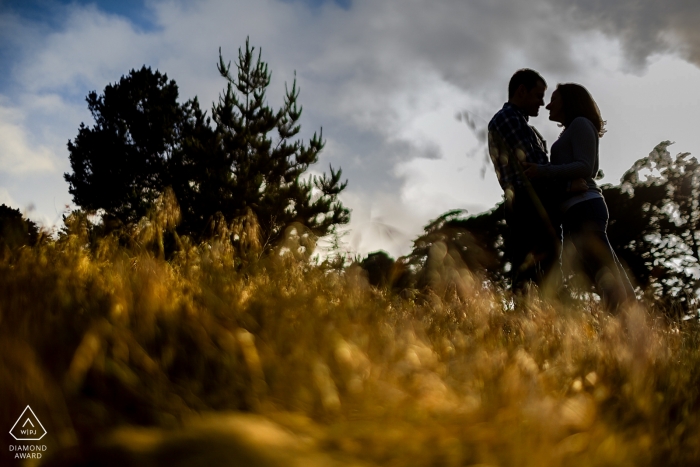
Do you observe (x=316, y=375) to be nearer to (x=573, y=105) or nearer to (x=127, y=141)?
(x=573, y=105)

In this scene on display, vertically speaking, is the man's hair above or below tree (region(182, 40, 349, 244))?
below

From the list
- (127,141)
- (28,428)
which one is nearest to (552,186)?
(28,428)

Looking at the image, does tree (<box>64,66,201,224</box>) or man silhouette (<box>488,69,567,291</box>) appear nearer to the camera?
man silhouette (<box>488,69,567,291</box>)

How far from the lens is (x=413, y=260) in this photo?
9.48ft

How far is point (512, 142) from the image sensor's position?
3365mm

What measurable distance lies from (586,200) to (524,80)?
3.39ft

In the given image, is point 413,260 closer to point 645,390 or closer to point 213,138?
point 645,390

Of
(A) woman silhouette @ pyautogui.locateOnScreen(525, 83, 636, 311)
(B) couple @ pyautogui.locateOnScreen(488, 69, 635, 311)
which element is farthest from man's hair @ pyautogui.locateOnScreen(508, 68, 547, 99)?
(A) woman silhouette @ pyautogui.locateOnScreen(525, 83, 636, 311)

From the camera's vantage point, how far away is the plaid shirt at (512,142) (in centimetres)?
335

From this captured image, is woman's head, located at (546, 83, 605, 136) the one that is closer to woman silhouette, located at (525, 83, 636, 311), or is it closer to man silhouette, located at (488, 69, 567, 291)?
woman silhouette, located at (525, 83, 636, 311)

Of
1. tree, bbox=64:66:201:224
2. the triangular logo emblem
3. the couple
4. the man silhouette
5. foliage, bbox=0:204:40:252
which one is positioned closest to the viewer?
the triangular logo emblem

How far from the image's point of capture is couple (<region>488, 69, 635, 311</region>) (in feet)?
10.2

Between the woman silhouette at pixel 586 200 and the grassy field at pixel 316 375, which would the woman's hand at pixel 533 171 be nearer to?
the woman silhouette at pixel 586 200

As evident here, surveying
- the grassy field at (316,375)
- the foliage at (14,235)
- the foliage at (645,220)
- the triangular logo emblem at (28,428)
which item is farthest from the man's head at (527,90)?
the foliage at (645,220)
